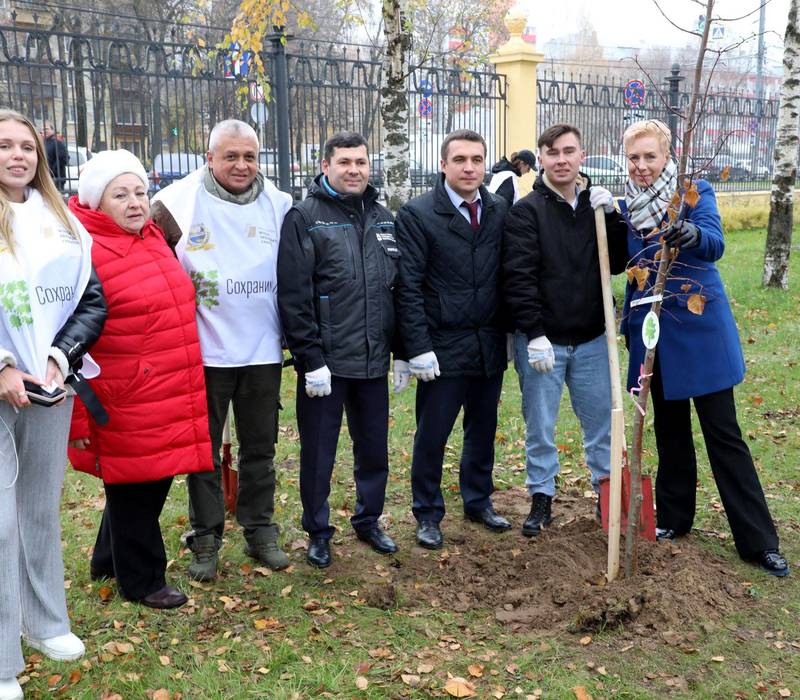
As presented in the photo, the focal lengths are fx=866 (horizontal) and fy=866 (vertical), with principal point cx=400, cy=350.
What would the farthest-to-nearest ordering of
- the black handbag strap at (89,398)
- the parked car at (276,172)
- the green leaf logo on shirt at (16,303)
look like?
A: the parked car at (276,172)
the black handbag strap at (89,398)
the green leaf logo on shirt at (16,303)

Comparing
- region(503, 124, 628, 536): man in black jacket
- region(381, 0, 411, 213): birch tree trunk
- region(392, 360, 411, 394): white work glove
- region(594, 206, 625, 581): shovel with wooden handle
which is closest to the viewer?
region(594, 206, 625, 581): shovel with wooden handle

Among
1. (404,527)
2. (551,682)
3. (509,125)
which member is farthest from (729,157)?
(551,682)

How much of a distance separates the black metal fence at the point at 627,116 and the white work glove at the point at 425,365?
309 inches

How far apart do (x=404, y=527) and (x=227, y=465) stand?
107 centimetres

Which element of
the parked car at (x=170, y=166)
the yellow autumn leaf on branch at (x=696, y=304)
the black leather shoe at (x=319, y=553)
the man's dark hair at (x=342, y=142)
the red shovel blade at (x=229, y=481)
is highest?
the parked car at (x=170, y=166)

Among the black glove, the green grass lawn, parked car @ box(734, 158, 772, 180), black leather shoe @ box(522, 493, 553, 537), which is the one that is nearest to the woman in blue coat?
the black glove

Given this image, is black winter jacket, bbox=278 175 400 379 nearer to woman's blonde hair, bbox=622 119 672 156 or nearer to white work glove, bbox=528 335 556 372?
white work glove, bbox=528 335 556 372

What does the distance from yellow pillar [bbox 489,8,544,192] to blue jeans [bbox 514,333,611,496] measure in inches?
363

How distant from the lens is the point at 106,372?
362 cm

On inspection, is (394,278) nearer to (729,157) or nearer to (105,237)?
(105,237)

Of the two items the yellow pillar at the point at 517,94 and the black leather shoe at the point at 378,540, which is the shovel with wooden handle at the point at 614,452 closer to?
the black leather shoe at the point at 378,540

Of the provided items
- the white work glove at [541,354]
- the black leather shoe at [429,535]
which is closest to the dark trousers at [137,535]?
the black leather shoe at [429,535]

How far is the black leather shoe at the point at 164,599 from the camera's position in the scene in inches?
156

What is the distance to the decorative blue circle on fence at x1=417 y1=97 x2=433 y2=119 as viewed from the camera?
11891 millimetres
